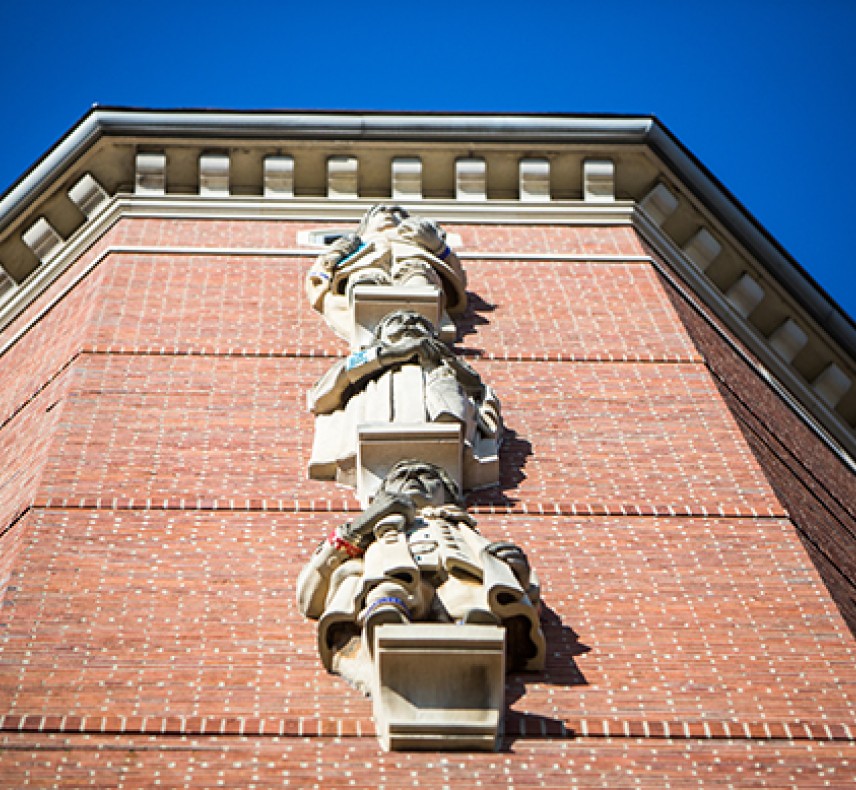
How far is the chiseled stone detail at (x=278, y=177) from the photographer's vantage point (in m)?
17.5

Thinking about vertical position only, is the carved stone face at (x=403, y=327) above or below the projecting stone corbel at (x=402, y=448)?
above

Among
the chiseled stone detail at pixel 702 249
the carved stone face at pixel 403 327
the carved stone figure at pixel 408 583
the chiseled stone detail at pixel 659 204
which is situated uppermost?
the chiseled stone detail at pixel 659 204

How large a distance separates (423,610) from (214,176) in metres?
8.59

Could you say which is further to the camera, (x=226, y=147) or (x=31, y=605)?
(x=226, y=147)

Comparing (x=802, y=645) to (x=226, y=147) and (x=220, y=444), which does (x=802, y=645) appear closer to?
(x=220, y=444)

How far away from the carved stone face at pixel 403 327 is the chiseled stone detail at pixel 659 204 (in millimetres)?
4681

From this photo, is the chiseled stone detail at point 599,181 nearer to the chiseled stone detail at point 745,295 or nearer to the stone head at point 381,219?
the chiseled stone detail at point 745,295

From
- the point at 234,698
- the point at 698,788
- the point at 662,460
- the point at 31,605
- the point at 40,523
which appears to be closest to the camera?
the point at 698,788

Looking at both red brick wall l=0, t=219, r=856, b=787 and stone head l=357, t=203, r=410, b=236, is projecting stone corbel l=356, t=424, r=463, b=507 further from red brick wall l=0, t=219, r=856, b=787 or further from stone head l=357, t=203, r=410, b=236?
stone head l=357, t=203, r=410, b=236

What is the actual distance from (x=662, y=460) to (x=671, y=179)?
560 centimetres

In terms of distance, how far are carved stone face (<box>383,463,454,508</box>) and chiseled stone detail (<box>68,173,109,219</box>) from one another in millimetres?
6971

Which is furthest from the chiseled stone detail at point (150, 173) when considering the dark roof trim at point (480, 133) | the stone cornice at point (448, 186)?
the dark roof trim at point (480, 133)

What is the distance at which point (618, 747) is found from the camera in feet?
31.5

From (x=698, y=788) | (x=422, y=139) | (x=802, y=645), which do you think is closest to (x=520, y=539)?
(x=802, y=645)
